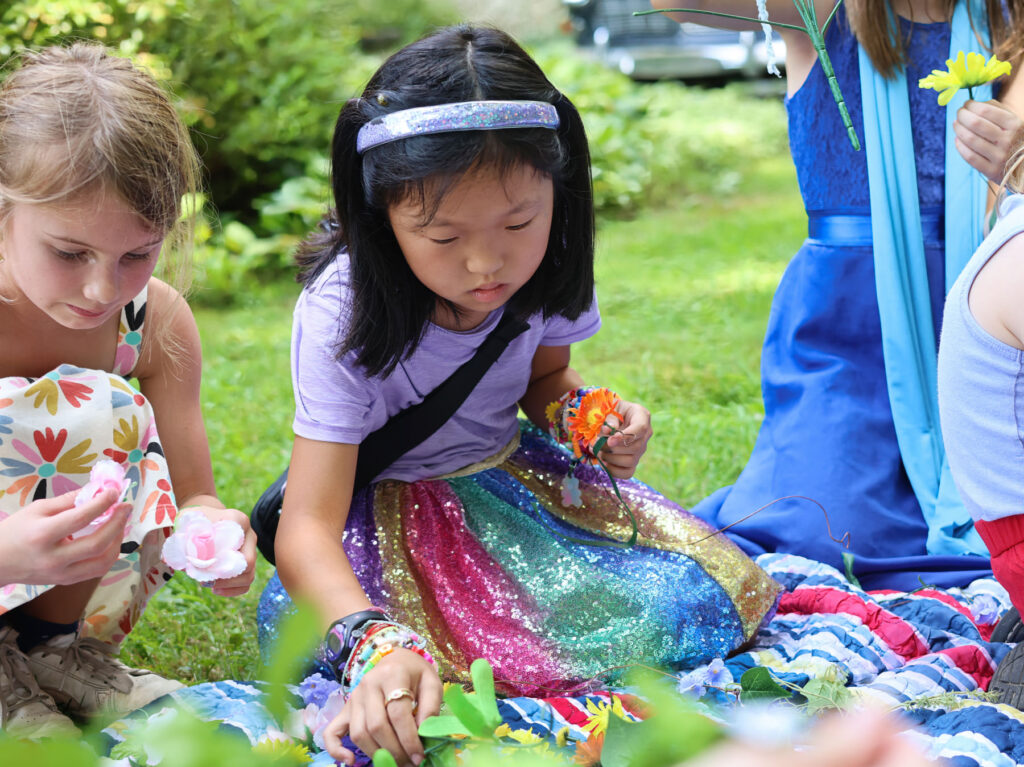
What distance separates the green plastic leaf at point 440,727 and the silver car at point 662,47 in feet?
33.3

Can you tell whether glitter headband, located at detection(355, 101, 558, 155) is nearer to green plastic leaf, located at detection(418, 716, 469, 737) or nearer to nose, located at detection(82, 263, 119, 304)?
nose, located at detection(82, 263, 119, 304)

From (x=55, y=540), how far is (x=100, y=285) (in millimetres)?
371

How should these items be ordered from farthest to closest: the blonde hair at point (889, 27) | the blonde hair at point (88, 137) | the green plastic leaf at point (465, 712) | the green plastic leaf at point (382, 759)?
the blonde hair at point (889, 27) < the blonde hair at point (88, 137) < the green plastic leaf at point (465, 712) < the green plastic leaf at point (382, 759)

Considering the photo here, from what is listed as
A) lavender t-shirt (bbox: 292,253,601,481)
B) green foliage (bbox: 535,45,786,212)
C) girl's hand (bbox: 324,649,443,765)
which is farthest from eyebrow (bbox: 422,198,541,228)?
green foliage (bbox: 535,45,786,212)

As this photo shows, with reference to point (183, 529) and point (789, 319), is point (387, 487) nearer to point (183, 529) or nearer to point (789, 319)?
point (183, 529)

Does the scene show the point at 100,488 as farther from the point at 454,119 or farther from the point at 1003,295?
the point at 1003,295

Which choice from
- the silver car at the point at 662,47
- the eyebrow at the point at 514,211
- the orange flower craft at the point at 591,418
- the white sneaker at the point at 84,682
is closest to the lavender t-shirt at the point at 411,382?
the orange flower craft at the point at 591,418

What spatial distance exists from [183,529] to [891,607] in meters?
1.40

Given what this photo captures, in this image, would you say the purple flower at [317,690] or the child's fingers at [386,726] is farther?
the purple flower at [317,690]

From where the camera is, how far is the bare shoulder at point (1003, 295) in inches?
63.0

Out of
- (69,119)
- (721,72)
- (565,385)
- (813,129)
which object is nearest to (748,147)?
(721,72)

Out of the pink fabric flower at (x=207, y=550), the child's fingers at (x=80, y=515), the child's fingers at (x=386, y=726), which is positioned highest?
the child's fingers at (x=80, y=515)

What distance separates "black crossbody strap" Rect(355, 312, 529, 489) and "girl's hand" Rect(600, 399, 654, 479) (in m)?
0.25

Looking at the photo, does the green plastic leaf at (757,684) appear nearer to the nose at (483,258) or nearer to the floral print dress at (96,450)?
the nose at (483,258)
